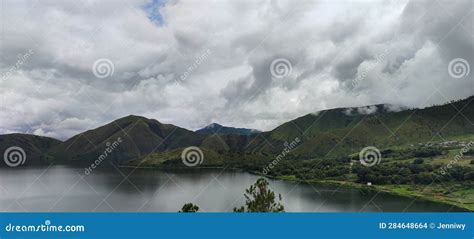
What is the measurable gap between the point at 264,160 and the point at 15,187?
334 ft

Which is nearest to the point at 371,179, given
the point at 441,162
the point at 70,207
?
the point at 441,162

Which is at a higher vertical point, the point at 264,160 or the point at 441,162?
the point at 264,160

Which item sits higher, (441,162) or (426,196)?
(441,162)

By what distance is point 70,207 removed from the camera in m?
67.9

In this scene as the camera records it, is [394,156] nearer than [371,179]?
No

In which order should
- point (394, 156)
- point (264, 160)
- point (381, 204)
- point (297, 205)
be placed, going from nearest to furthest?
1. point (297, 205)
2. point (381, 204)
3. point (394, 156)
4. point (264, 160)
